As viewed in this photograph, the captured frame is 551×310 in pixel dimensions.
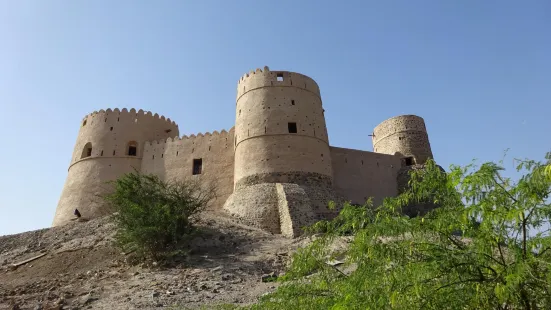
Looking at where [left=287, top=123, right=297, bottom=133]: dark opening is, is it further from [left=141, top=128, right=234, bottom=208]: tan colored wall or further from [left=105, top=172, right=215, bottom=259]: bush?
[left=105, top=172, right=215, bottom=259]: bush

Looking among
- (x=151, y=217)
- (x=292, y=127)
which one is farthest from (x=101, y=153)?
(x=151, y=217)

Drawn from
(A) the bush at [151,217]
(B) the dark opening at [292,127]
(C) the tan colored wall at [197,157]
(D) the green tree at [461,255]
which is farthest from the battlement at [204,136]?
(D) the green tree at [461,255]

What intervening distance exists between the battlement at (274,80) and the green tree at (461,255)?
13455mm

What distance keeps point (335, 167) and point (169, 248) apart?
28.0 ft

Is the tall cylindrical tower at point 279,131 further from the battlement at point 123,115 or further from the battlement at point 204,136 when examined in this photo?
the battlement at point 123,115

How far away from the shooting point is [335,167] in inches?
669

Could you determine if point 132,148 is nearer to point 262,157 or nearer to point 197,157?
point 197,157

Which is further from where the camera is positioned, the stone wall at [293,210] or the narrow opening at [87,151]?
the narrow opening at [87,151]

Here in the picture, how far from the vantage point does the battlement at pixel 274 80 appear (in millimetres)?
16594

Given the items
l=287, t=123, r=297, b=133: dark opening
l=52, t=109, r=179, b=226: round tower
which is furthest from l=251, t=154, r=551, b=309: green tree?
l=52, t=109, r=179, b=226: round tower

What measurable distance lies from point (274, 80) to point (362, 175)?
5603 mm

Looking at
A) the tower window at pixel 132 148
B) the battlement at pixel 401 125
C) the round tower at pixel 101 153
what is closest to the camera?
the round tower at pixel 101 153

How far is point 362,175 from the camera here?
686 inches

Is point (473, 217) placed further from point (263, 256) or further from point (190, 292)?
point (263, 256)
